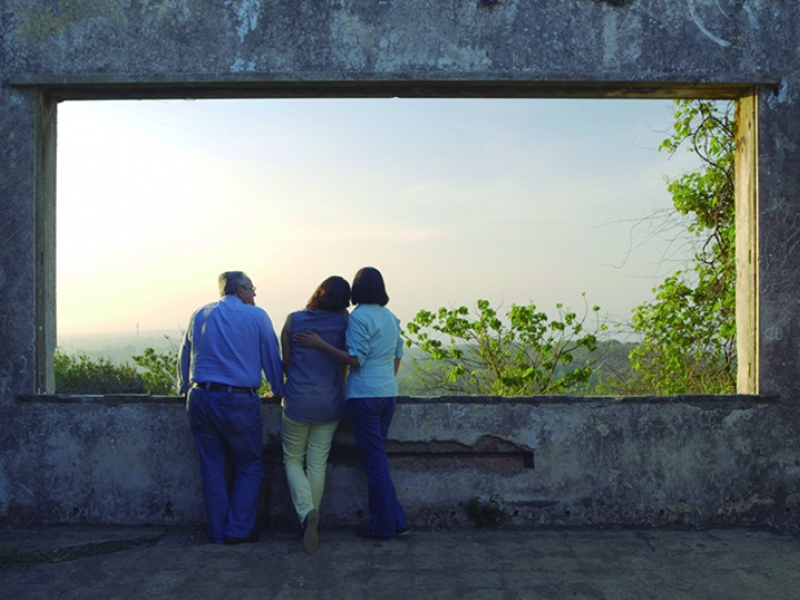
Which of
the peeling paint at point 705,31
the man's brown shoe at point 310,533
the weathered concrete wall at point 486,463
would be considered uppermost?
the peeling paint at point 705,31

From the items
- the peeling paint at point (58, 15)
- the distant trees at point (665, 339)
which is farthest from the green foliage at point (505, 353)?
the peeling paint at point (58, 15)

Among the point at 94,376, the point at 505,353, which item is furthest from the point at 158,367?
the point at 505,353

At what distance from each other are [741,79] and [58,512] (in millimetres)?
5416

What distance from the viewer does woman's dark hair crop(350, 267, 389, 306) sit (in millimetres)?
4605

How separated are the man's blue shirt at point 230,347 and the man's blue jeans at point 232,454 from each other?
13 cm

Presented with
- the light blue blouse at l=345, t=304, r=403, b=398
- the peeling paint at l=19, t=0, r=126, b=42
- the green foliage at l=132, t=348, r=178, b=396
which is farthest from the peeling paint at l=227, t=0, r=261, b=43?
the green foliage at l=132, t=348, r=178, b=396

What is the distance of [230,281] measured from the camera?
15.5 ft

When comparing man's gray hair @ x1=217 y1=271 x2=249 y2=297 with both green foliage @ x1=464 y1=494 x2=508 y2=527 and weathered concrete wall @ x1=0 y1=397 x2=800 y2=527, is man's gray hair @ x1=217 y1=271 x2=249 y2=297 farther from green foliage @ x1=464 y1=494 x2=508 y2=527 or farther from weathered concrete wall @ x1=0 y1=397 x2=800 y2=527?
green foliage @ x1=464 y1=494 x2=508 y2=527

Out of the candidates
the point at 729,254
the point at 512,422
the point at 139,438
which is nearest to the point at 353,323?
the point at 512,422

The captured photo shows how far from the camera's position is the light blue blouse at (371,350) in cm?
450

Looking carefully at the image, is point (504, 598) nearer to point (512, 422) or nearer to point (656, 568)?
point (656, 568)

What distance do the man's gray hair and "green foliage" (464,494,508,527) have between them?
212 cm

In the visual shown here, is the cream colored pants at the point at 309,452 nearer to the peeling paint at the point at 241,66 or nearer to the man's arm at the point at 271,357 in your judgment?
the man's arm at the point at 271,357

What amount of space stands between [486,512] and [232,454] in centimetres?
172
